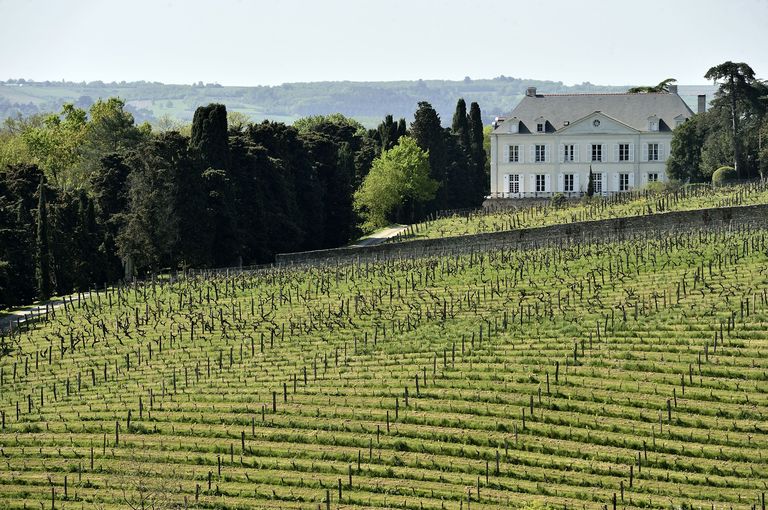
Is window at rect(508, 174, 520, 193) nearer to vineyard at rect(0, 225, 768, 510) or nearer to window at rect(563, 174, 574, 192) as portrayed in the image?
window at rect(563, 174, 574, 192)

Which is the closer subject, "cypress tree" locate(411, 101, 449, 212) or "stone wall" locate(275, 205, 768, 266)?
"stone wall" locate(275, 205, 768, 266)

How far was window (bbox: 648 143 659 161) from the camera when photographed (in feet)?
397

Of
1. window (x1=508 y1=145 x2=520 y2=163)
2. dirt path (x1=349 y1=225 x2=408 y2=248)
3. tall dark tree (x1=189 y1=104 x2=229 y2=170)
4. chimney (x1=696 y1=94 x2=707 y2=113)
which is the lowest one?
dirt path (x1=349 y1=225 x2=408 y2=248)

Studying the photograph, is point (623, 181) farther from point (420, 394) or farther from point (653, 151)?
point (420, 394)

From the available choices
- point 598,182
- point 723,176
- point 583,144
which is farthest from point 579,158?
point 723,176

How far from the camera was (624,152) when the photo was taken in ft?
400

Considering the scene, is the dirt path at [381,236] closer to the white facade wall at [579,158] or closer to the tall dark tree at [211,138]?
the tall dark tree at [211,138]

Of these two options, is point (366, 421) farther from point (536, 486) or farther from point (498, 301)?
point (498, 301)

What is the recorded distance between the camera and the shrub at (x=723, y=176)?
318ft

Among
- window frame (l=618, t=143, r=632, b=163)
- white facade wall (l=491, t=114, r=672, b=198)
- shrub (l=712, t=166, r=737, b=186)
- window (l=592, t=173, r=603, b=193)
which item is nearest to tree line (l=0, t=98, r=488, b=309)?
shrub (l=712, t=166, r=737, b=186)

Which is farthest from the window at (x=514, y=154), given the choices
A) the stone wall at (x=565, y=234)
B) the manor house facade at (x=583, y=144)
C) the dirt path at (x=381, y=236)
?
the stone wall at (x=565, y=234)

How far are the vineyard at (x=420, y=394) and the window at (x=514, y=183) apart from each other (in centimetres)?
5966

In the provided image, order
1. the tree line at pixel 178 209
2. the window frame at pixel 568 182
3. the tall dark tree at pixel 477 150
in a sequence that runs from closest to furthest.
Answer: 1. the tree line at pixel 178 209
2. the tall dark tree at pixel 477 150
3. the window frame at pixel 568 182

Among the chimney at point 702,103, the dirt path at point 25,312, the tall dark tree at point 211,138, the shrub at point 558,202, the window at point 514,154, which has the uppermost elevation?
the chimney at point 702,103
